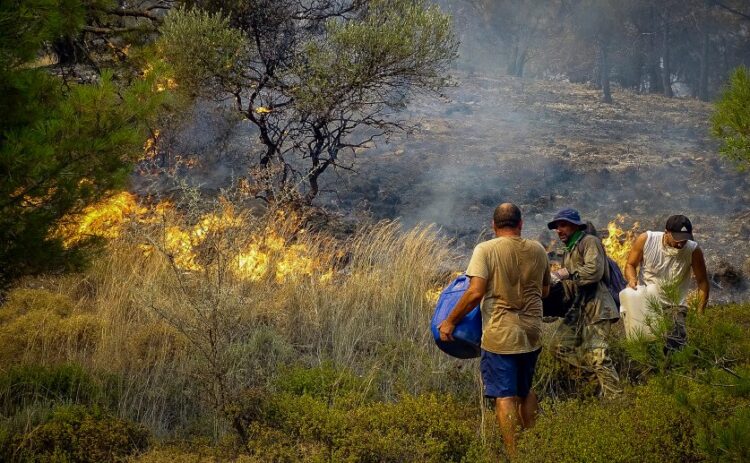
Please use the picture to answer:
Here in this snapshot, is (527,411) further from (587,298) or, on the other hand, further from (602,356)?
(587,298)

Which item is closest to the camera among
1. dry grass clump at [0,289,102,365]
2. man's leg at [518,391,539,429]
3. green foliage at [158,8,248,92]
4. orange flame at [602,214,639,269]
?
man's leg at [518,391,539,429]

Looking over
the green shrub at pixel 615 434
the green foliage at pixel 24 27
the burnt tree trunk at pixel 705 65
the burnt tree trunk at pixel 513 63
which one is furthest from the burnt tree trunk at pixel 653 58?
the green foliage at pixel 24 27

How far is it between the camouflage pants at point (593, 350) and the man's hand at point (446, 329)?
1485 mm

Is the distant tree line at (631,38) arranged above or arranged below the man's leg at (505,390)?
above

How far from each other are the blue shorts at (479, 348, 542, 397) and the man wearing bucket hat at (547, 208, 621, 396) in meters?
1.04

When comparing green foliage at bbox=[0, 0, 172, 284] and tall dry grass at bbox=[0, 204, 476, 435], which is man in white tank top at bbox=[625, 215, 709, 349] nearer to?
tall dry grass at bbox=[0, 204, 476, 435]

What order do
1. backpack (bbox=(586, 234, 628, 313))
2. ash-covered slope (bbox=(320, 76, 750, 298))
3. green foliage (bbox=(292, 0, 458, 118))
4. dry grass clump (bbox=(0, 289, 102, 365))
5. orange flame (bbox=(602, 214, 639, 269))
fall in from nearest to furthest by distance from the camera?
backpack (bbox=(586, 234, 628, 313)) < dry grass clump (bbox=(0, 289, 102, 365)) < green foliage (bbox=(292, 0, 458, 118)) < orange flame (bbox=(602, 214, 639, 269)) < ash-covered slope (bbox=(320, 76, 750, 298))

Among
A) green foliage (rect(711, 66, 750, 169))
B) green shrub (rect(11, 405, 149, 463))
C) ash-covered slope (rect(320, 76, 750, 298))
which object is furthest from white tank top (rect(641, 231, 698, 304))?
ash-covered slope (rect(320, 76, 750, 298))

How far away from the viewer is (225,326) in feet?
18.5

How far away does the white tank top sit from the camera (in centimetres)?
629

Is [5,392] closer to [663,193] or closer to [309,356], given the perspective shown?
[309,356]

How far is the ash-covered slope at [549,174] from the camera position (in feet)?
48.3

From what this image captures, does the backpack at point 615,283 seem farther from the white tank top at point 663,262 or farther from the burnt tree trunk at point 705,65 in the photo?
the burnt tree trunk at point 705,65

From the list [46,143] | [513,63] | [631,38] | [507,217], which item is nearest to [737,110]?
[507,217]
